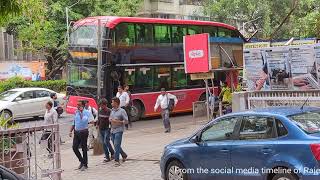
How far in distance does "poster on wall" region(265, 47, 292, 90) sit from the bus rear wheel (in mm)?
8958

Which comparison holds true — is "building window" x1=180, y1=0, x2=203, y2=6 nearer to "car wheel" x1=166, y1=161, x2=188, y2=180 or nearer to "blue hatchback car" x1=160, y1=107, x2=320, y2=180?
"car wheel" x1=166, y1=161, x2=188, y2=180

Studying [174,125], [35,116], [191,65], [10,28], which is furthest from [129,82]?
[10,28]

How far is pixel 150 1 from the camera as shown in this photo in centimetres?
4341

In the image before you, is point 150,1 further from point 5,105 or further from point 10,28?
point 5,105

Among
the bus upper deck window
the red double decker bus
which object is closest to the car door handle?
the red double decker bus

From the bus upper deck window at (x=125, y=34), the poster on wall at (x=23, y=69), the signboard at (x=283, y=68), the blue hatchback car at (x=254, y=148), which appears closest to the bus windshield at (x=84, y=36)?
the bus upper deck window at (x=125, y=34)

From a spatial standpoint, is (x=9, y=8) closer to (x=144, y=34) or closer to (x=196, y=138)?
(x=196, y=138)

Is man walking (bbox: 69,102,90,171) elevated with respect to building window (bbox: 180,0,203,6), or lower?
lower

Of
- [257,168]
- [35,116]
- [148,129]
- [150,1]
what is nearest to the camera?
[257,168]

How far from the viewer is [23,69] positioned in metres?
37.1

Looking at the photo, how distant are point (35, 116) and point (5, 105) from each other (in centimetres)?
173

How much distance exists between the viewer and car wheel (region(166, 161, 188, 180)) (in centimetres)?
937

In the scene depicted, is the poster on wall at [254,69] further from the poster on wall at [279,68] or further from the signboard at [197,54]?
the signboard at [197,54]

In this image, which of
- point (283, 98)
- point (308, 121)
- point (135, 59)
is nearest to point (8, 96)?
point (135, 59)
